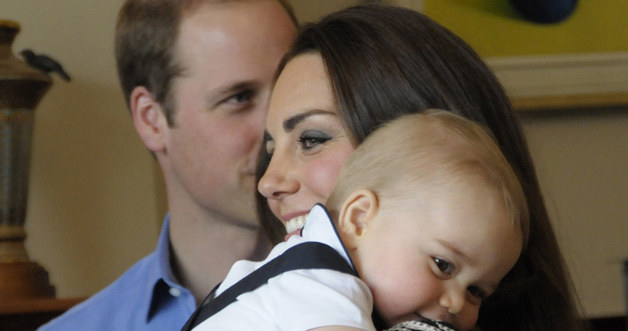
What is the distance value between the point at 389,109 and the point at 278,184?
22 centimetres

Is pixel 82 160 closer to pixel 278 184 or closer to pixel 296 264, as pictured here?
pixel 278 184

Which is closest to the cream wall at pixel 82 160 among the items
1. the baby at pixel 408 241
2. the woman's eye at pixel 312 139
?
the woman's eye at pixel 312 139

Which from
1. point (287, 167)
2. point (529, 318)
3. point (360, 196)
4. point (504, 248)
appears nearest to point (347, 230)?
point (360, 196)

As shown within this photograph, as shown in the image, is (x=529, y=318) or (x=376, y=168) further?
(x=529, y=318)

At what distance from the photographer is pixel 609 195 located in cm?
279

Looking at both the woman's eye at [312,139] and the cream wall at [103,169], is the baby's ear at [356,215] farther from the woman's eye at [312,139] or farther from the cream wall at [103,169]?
the cream wall at [103,169]

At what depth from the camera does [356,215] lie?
1.20 metres

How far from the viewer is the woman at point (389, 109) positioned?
56.4 inches

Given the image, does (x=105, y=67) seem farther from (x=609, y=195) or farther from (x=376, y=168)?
(x=376, y=168)

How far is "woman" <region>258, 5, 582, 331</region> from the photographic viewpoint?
56.4 inches

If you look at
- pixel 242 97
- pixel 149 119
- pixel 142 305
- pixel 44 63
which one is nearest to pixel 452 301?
pixel 242 97

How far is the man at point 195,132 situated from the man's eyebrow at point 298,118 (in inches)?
26.9

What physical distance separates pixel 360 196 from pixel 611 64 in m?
1.81

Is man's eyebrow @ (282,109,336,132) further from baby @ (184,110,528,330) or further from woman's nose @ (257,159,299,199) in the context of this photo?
baby @ (184,110,528,330)
